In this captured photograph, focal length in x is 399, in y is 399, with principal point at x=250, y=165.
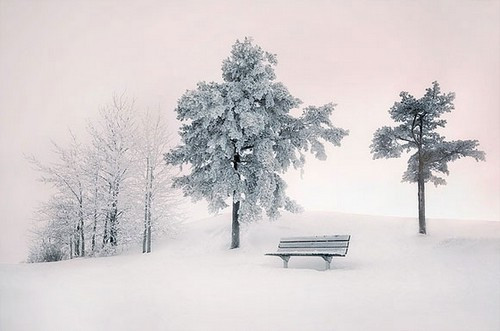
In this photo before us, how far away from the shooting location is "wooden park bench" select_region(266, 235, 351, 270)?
1199 centimetres

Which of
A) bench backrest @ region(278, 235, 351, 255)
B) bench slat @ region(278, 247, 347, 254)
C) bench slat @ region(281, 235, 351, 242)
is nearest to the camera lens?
bench slat @ region(278, 247, 347, 254)

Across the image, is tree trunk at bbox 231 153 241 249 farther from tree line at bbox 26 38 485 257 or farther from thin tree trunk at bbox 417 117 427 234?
thin tree trunk at bbox 417 117 427 234

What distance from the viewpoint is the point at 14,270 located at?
1232 centimetres

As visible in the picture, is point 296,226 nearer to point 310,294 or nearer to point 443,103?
point 443,103

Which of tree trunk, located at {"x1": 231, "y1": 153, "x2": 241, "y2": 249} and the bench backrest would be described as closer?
the bench backrest

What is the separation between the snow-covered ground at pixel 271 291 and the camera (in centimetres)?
670

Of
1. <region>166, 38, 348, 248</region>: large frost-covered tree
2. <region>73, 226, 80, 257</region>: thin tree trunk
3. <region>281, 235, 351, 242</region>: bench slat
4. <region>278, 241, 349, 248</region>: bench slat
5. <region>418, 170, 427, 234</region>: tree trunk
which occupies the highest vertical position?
<region>166, 38, 348, 248</region>: large frost-covered tree

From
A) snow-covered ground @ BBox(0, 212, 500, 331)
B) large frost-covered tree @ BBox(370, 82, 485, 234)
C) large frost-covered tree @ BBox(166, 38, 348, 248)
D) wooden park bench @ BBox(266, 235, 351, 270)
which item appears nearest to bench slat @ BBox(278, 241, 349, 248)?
wooden park bench @ BBox(266, 235, 351, 270)

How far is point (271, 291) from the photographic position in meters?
8.79

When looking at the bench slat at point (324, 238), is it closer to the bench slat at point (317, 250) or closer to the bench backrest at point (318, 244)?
the bench backrest at point (318, 244)

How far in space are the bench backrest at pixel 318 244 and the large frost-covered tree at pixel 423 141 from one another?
6765mm

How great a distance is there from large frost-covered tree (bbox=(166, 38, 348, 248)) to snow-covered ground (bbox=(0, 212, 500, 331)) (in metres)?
2.37

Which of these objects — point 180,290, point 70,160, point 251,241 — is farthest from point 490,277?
point 70,160

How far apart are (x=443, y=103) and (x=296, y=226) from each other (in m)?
8.85
